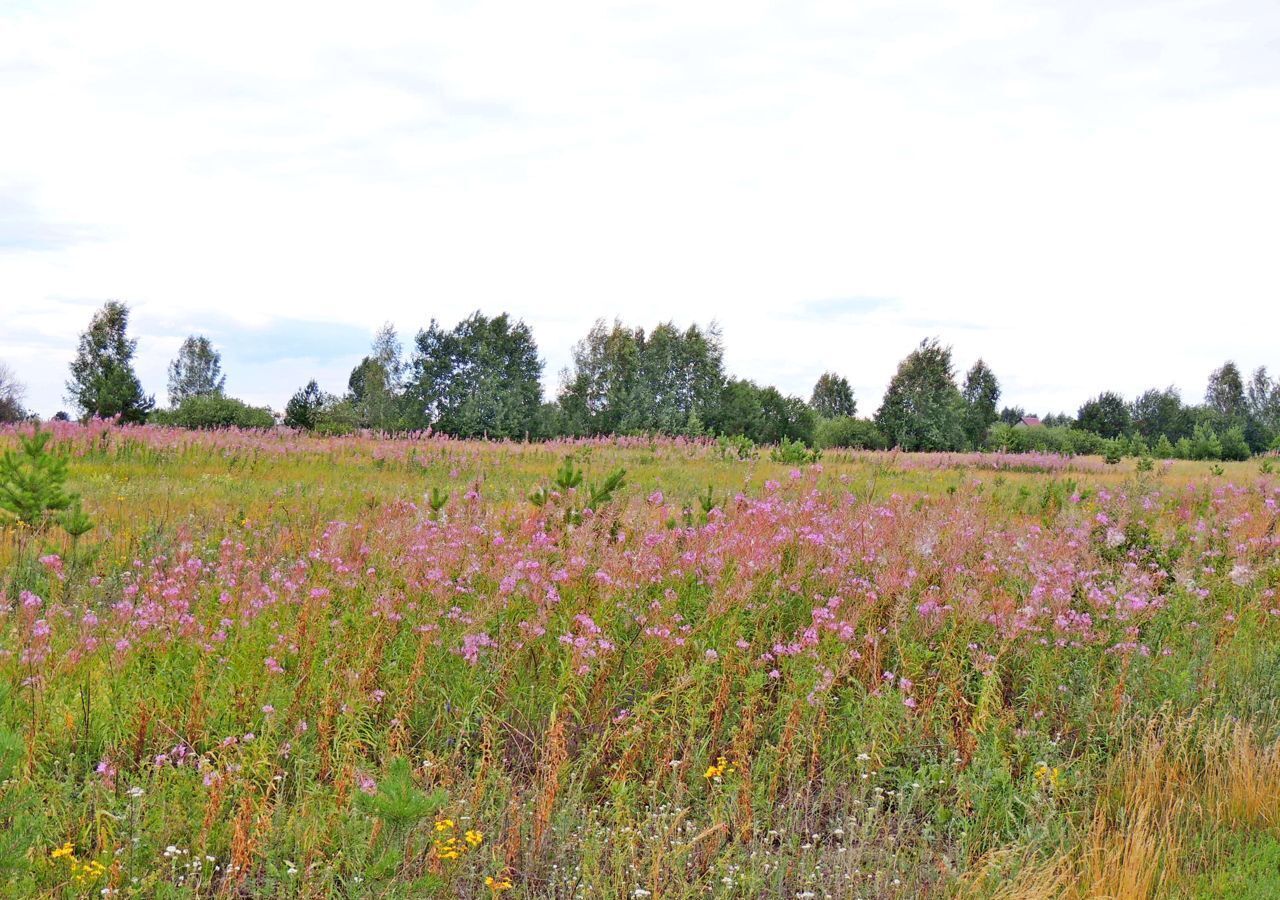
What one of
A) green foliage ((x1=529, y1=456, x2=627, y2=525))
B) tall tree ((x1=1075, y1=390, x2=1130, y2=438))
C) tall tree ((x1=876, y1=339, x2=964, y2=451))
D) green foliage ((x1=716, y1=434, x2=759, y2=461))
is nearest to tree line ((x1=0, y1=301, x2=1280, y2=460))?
tall tree ((x1=876, y1=339, x2=964, y2=451))

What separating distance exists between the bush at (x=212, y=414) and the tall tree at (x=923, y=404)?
1119 inches

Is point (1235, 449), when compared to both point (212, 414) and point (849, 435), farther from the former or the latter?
point (212, 414)

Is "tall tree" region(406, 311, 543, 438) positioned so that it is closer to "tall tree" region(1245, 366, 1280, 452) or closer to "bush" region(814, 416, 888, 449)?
"bush" region(814, 416, 888, 449)

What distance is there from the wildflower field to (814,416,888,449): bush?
134 feet

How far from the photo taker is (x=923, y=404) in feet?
138

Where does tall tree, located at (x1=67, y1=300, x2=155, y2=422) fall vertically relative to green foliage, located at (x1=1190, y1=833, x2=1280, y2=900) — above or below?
above

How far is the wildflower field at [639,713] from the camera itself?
122 inches

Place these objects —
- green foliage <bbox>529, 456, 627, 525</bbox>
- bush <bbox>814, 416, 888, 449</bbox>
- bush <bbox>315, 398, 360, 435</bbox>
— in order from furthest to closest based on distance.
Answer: bush <bbox>814, 416, 888, 449</bbox>
bush <bbox>315, 398, 360, 435</bbox>
green foliage <bbox>529, 456, 627, 525</bbox>

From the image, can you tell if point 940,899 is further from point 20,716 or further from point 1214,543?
point 1214,543

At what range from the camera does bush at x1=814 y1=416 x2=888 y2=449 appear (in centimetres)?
4725

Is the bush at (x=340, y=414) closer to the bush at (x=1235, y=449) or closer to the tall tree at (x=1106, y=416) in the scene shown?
the bush at (x=1235, y=449)

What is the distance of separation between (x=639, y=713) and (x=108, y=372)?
52246 millimetres

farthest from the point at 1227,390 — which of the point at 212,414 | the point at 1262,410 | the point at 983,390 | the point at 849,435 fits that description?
the point at 212,414

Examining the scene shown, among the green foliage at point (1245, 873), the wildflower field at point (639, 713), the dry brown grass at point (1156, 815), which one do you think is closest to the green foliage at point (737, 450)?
the wildflower field at point (639, 713)
